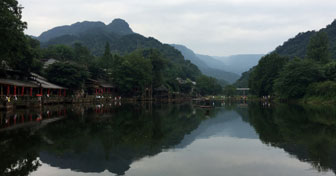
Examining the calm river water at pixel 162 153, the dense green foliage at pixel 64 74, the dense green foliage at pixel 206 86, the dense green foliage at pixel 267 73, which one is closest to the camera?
the calm river water at pixel 162 153

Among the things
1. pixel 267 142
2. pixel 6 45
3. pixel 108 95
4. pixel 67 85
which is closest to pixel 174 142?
pixel 267 142

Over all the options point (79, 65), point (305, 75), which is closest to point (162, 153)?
point (79, 65)

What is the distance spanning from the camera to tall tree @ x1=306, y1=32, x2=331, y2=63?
73.4 metres

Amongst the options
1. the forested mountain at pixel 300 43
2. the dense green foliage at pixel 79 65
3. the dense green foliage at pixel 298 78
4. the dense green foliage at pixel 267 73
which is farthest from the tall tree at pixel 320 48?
the forested mountain at pixel 300 43

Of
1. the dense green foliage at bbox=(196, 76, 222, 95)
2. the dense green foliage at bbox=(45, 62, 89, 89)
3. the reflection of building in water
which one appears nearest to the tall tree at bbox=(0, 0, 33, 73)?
the reflection of building in water

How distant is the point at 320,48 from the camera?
73.8m

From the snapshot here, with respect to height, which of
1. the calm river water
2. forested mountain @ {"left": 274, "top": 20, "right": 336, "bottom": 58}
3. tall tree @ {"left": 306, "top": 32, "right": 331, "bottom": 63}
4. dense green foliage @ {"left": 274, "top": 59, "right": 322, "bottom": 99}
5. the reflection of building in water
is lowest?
the calm river water

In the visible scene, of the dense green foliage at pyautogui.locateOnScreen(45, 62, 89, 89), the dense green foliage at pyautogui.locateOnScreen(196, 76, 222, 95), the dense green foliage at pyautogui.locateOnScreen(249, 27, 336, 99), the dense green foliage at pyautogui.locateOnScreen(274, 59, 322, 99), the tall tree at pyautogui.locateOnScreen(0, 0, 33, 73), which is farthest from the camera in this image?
the dense green foliage at pyautogui.locateOnScreen(196, 76, 222, 95)

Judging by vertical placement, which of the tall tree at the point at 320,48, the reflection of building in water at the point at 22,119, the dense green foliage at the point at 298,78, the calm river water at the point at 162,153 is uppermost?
the tall tree at the point at 320,48

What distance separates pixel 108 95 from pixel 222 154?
59816 mm

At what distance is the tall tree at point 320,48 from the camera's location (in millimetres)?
73369

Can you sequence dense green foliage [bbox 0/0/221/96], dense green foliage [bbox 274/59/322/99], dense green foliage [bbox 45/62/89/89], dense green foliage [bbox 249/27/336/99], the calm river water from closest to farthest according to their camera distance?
A: the calm river water → dense green foliage [bbox 0/0/221/96] → dense green foliage [bbox 45/62/89/89] → dense green foliage [bbox 249/27/336/99] → dense green foliage [bbox 274/59/322/99]

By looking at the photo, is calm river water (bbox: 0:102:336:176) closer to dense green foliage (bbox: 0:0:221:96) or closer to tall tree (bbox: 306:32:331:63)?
dense green foliage (bbox: 0:0:221:96)

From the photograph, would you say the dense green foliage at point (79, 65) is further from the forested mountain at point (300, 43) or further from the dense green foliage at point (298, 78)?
the forested mountain at point (300, 43)
